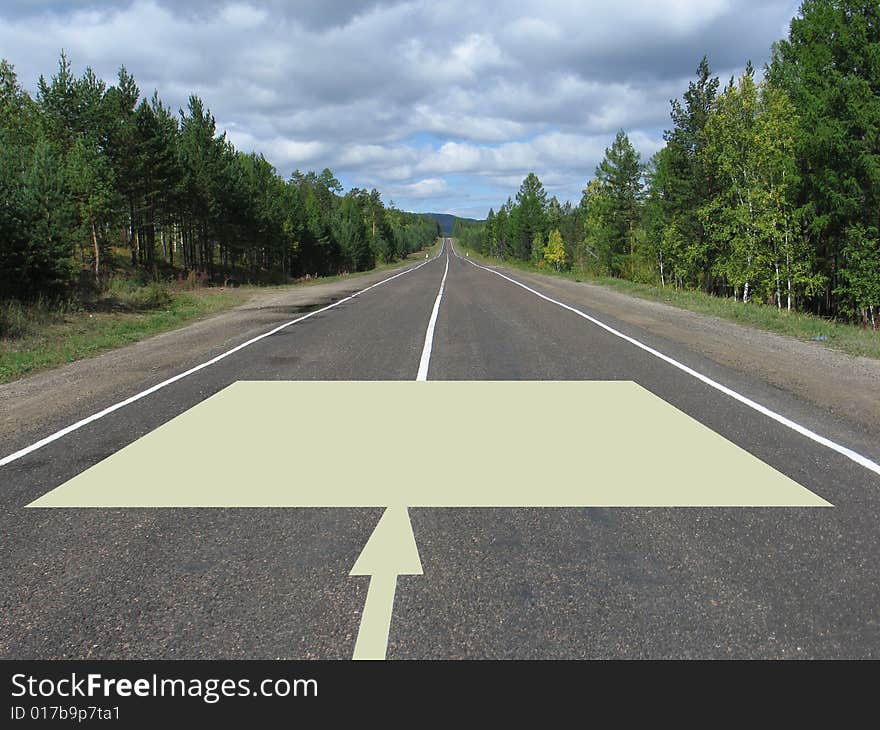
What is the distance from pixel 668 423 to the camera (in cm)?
576

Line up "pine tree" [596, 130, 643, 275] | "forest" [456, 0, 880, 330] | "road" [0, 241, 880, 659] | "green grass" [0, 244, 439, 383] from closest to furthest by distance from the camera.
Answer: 1. "road" [0, 241, 880, 659]
2. "green grass" [0, 244, 439, 383]
3. "forest" [456, 0, 880, 330]
4. "pine tree" [596, 130, 643, 275]

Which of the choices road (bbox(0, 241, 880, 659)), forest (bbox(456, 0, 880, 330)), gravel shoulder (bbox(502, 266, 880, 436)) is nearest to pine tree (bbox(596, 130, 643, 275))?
forest (bbox(456, 0, 880, 330))

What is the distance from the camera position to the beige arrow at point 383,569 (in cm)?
258

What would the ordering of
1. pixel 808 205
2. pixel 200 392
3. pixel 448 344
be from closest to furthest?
pixel 200 392
pixel 448 344
pixel 808 205

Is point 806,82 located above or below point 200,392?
above

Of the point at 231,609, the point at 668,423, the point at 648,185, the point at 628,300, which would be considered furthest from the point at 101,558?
the point at 648,185

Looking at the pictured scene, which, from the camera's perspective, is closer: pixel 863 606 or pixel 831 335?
pixel 863 606

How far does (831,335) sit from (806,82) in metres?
18.3

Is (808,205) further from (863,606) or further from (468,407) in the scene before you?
(863,606)

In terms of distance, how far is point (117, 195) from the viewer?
3191 centimetres

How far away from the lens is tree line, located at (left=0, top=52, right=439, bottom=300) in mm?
17688

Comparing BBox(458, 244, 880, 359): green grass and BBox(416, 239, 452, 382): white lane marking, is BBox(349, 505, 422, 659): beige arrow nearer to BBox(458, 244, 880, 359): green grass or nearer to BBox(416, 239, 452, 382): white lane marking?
BBox(416, 239, 452, 382): white lane marking

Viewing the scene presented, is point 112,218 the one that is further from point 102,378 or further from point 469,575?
point 469,575

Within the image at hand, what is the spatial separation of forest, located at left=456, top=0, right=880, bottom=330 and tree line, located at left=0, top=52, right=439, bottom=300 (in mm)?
28438
